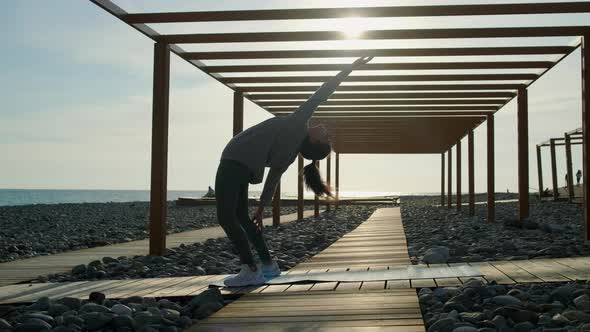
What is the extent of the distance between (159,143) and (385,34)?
3.06m

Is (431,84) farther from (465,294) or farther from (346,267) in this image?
(465,294)

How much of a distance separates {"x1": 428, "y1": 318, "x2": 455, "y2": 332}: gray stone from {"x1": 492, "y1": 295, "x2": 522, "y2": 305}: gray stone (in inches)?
27.9

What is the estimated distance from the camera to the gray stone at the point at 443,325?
3379 millimetres

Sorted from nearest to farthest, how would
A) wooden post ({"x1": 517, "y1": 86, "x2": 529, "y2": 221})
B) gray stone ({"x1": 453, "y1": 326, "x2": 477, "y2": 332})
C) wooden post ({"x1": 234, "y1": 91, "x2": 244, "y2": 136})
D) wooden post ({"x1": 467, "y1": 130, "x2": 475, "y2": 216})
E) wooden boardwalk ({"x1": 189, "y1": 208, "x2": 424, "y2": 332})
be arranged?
gray stone ({"x1": 453, "y1": 326, "x2": 477, "y2": 332}), wooden boardwalk ({"x1": 189, "y1": 208, "x2": 424, "y2": 332}), wooden post ({"x1": 234, "y1": 91, "x2": 244, "y2": 136}), wooden post ({"x1": 517, "y1": 86, "x2": 529, "y2": 221}), wooden post ({"x1": 467, "y1": 130, "x2": 475, "y2": 216})

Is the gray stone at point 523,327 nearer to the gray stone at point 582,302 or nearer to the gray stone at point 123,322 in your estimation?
the gray stone at point 582,302

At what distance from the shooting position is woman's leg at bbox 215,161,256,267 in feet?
16.1

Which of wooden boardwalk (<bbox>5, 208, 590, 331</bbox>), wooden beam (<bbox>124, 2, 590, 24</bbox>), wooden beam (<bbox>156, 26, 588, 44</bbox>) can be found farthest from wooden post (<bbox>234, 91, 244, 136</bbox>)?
wooden boardwalk (<bbox>5, 208, 590, 331</bbox>)

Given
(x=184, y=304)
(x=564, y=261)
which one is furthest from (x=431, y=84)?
(x=184, y=304)

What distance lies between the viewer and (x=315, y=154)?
16.2 ft

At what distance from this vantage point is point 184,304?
458 centimetres

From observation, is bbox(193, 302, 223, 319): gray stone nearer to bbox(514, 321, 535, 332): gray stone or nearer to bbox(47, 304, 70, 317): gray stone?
bbox(47, 304, 70, 317): gray stone

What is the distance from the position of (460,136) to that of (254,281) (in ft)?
49.6

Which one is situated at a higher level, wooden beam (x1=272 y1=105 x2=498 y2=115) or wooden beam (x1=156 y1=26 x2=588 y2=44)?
wooden beam (x1=156 y1=26 x2=588 y2=44)

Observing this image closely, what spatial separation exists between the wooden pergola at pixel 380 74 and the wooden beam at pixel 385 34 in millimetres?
12
